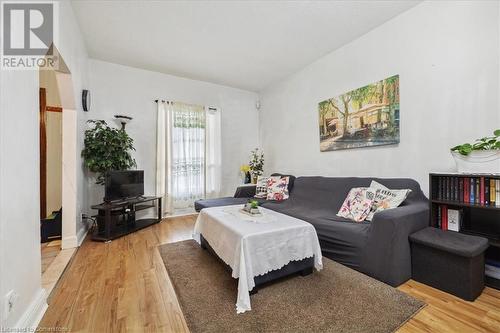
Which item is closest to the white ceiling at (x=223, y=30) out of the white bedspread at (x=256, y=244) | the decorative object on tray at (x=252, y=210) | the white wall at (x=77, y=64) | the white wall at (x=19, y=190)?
the white wall at (x=77, y=64)

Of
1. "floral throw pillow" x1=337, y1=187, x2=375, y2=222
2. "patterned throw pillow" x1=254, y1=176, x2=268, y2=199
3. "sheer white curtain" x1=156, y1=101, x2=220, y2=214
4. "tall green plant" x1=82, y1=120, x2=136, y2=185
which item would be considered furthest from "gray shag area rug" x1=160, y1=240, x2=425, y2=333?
"sheer white curtain" x1=156, y1=101, x2=220, y2=214

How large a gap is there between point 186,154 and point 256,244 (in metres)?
3.03

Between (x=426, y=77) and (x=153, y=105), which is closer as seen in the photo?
(x=426, y=77)

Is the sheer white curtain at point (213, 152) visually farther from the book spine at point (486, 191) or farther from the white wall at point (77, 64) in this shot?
the book spine at point (486, 191)

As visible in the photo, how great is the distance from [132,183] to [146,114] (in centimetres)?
133

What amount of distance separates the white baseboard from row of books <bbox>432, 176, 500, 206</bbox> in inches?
124

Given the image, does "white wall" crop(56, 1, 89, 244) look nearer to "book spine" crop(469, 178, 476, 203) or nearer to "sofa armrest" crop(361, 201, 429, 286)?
"sofa armrest" crop(361, 201, 429, 286)

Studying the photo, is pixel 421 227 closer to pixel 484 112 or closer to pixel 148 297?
pixel 484 112

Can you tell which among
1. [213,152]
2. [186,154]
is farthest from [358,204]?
[186,154]

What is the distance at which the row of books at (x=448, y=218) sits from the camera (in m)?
1.96

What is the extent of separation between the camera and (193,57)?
3.50 metres

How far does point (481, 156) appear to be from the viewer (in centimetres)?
176

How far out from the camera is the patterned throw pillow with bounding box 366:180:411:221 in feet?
7.04

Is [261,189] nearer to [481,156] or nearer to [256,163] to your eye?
[256,163]
